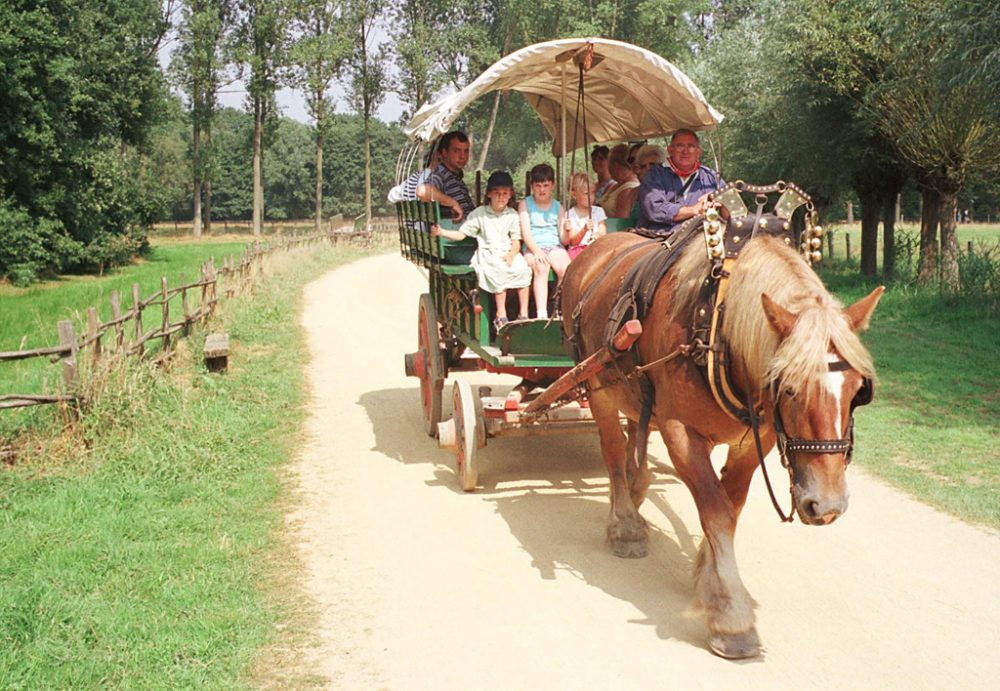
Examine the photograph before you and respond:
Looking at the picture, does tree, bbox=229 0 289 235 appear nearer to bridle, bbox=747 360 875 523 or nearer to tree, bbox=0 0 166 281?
tree, bbox=0 0 166 281

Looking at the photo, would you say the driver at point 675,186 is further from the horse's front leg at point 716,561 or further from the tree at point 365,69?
the tree at point 365,69

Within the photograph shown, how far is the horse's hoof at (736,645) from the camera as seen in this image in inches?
164

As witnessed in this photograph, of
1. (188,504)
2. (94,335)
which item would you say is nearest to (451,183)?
(188,504)

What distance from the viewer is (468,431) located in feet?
22.2

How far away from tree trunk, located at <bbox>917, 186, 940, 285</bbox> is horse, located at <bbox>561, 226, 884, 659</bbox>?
14.1 meters

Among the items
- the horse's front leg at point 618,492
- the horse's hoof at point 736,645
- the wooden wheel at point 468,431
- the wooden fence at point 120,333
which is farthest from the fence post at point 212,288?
the horse's hoof at point 736,645

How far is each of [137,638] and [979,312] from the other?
542 inches

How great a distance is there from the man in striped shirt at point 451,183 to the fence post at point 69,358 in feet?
10.2

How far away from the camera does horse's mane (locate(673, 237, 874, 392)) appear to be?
3570 mm

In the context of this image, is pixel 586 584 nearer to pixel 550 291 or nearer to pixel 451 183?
pixel 550 291

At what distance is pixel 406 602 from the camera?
5023 millimetres

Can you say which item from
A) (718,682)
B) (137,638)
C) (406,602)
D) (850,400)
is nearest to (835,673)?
(718,682)

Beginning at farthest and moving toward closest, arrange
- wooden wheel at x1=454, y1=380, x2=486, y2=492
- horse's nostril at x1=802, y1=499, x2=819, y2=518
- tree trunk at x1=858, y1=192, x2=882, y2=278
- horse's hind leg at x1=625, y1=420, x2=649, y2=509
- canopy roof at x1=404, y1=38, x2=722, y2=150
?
tree trunk at x1=858, y1=192, x2=882, y2=278, wooden wheel at x1=454, y1=380, x2=486, y2=492, canopy roof at x1=404, y1=38, x2=722, y2=150, horse's hind leg at x1=625, y1=420, x2=649, y2=509, horse's nostril at x1=802, y1=499, x2=819, y2=518

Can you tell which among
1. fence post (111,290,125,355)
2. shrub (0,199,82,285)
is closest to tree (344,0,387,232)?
shrub (0,199,82,285)
